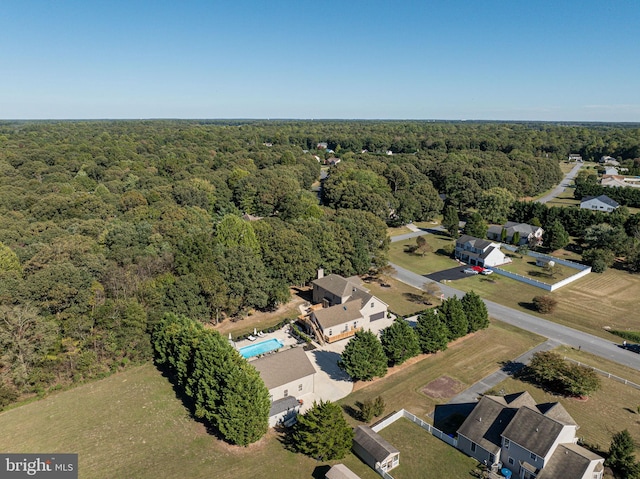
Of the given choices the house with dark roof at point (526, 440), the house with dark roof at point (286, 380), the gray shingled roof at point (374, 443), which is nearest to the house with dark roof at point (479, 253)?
the house with dark roof at point (526, 440)

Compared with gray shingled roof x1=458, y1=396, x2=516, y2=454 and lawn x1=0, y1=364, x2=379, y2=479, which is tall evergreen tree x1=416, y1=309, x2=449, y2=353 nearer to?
gray shingled roof x1=458, y1=396, x2=516, y2=454

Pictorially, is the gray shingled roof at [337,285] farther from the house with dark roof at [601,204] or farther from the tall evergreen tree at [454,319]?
the house with dark roof at [601,204]

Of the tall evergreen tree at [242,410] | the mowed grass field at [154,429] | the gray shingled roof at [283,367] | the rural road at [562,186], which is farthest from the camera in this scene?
the rural road at [562,186]

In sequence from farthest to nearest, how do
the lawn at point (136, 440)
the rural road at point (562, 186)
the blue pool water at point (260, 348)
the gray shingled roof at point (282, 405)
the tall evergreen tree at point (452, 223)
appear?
1. the rural road at point (562, 186)
2. the tall evergreen tree at point (452, 223)
3. the blue pool water at point (260, 348)
4. the gray shingled roof at point (282, 405)
5. the lawn at point (136, 440)

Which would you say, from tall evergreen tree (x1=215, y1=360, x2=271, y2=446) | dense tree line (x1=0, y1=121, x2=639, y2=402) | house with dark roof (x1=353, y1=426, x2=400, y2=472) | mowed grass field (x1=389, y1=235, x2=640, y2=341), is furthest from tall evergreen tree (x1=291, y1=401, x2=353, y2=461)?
mowed grass field (x1=389, y1=235, x2=640, y2=341)

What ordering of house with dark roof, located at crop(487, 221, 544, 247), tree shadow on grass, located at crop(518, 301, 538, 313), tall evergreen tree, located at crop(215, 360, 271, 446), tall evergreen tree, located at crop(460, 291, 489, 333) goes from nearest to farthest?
tall evergreen tree, located at crop(215, 360, 271, 446) < tall evergreen tree, located at crop(460, 291, 489, 333) < tree shadow on grass, located at crop(518, 301, 538, 313) < house with dark roof, located at crop(487, 221, 544, 247)

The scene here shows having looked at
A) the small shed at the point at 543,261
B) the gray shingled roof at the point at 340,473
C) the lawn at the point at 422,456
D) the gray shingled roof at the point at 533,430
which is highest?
the gray shingled roof at the point at 533,430

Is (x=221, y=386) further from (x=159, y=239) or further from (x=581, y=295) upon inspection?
(x=581, y=295)
